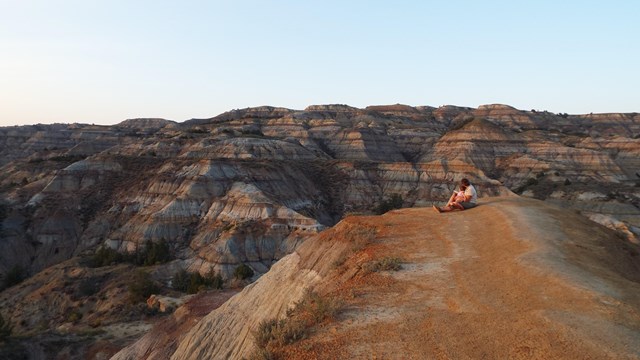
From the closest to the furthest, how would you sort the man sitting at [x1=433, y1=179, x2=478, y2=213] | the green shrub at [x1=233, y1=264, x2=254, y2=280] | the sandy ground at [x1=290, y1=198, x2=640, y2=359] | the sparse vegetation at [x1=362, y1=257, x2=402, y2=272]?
the sandy ground at [x1=290, y1=198, x2=640, y2=359], the sparse vegetation at [x1=362, y1=257, x2=402, y2=272], the man sitting at [x1=433, y1=179, x2=478, y2=213], the green shrub at [x1=233, y1=264, x2=254, y2=280]

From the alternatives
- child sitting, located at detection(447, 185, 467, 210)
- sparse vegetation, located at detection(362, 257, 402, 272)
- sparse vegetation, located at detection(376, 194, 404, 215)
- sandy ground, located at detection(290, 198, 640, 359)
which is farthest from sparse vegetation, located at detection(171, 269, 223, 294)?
sparse vegetation, located at detection(362, 257, 402, 272)

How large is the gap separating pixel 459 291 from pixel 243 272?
4009 cm

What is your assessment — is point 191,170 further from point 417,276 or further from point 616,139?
point 616,139

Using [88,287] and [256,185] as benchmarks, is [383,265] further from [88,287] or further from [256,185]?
[256,185]

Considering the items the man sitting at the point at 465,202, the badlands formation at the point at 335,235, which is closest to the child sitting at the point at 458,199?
the man sitting at the point at 465,202

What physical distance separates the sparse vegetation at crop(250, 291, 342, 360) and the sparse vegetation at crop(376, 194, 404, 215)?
64652 mm

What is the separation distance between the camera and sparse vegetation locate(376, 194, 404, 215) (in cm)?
7575

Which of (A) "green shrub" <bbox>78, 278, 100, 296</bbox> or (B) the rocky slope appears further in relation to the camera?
(A) "green shrub" <bbox>78, 278, 100, 296</bbox>

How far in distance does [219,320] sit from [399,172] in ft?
223

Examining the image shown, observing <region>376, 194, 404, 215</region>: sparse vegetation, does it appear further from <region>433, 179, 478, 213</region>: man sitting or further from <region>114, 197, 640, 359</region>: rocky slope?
<region>114, 197, 640, 359</region>: rocky slope

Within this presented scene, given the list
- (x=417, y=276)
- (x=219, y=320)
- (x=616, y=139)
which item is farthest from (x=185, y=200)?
(x=616, y=139)

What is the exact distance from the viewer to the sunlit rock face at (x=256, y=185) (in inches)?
2361

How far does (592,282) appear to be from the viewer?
37.0ft

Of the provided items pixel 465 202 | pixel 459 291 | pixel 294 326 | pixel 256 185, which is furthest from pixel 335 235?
pixel 256 185
